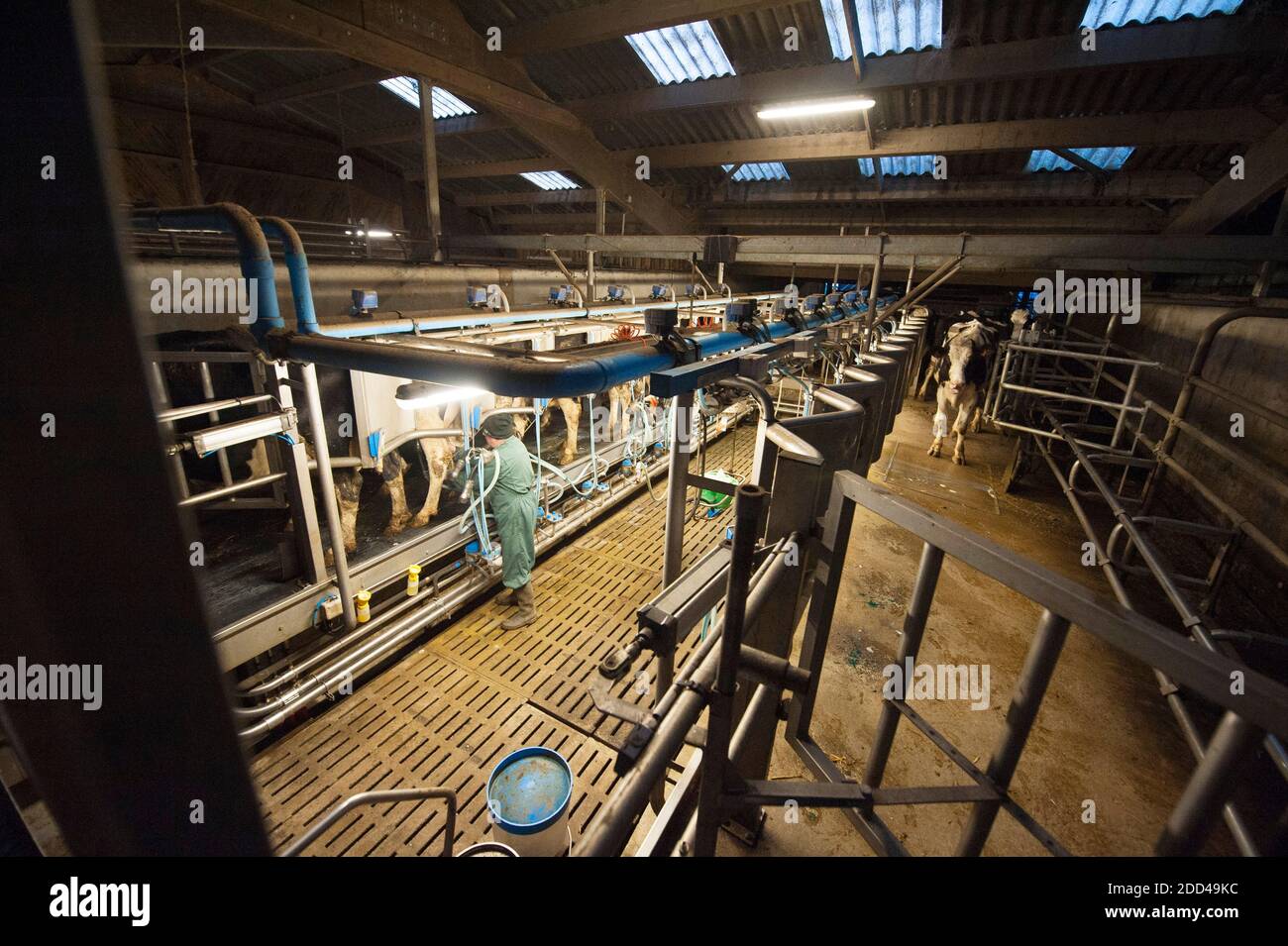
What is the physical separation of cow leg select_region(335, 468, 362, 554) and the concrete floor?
3.90 metres

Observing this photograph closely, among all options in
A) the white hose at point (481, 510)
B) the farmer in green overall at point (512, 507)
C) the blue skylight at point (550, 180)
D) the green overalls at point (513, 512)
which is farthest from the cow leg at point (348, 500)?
the blue skylight at point (550, 180)

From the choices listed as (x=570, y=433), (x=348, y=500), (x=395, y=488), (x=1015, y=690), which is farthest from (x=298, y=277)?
(x=570, y=433)

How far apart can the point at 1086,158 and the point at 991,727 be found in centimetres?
936

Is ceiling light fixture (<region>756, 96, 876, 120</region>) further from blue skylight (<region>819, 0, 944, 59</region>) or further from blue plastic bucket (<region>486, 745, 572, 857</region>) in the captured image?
blue plastic bucket (<region>486, 745, 572, 857</region>)

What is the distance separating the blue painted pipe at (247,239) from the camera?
8.30ft

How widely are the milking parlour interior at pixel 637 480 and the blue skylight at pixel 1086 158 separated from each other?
18 cm

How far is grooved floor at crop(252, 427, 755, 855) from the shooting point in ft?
9.16

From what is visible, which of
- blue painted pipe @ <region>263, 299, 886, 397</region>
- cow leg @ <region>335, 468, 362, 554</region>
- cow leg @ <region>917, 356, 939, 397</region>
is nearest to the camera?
blue painted pipe @ <region>263, 299, 886, 397</region>

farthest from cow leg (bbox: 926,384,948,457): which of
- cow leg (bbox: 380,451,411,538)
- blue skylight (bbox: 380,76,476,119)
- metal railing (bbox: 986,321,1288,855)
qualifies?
blue skylight (bbox: 380,76,476,119)

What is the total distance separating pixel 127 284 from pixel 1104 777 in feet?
15.5

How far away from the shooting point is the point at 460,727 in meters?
3.37

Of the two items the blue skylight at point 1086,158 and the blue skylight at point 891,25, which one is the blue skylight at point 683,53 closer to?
the blue skylight at point 891,25
